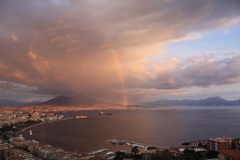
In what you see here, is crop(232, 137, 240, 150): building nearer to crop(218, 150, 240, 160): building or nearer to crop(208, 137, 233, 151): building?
crop(208, 137, 233, 151): building

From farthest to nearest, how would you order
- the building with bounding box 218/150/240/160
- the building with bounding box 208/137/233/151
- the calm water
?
the calm water
the building with bounding box 208/137/233/151
the building with bounding box 218/150/240/160

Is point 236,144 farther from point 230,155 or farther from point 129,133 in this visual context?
point 129,133

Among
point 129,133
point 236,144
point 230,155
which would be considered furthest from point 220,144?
point 129,133

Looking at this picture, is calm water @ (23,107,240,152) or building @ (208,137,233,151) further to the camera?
calm water @ (23,107,240,152)

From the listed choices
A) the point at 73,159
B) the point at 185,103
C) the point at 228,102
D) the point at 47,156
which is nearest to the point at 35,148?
the point at 47,156

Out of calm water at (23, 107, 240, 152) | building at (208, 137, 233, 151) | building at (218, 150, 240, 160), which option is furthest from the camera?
calm water at (23, 107, 240, 152)

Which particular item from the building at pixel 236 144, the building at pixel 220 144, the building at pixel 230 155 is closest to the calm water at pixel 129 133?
the building at pixel 220 144

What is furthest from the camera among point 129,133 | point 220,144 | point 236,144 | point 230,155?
point 129,133

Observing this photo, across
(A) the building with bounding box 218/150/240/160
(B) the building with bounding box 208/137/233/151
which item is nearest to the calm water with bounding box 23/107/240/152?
(B) the building with bounding box 208/137/233/151

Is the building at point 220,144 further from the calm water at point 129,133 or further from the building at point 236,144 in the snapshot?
the calm water at point 129,133

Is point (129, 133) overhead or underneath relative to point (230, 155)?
underneath

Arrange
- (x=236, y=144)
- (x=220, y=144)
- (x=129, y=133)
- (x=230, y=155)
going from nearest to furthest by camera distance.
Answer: (x=230, y=155), (x=220, y=144), (x=236, y=144), (x=129, y=133)
